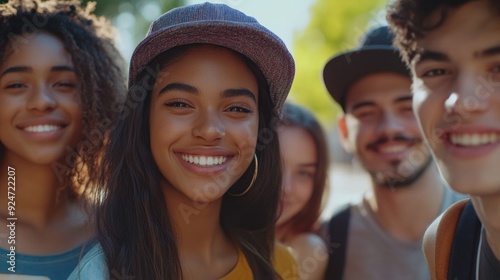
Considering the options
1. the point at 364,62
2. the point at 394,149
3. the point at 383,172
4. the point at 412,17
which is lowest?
the point at 383,172

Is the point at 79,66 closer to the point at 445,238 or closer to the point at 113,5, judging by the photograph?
the point at 445,238

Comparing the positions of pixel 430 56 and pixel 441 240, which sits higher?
pixel 430 56

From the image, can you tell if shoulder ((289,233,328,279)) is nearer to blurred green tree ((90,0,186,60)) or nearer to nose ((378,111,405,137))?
nose ((378,111,405,137))

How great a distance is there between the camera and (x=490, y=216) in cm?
213

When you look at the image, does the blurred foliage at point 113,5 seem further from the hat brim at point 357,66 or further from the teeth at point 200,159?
the teeth at point 200,159

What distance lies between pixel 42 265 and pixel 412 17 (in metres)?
1.93

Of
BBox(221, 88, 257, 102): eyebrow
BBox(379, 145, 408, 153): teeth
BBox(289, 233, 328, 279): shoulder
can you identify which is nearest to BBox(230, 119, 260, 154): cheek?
BBox(221, 88, 257, 102): eyebrow

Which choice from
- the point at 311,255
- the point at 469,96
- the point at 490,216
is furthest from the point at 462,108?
the point at 311,255

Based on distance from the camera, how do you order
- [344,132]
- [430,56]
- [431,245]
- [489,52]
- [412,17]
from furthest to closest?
[344,132]
[431,245]
[412,17]
[430,56]
[489,52]

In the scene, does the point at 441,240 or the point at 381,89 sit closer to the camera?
the point at 441,240

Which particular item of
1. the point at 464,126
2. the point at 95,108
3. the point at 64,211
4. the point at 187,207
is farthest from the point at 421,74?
the point at 64,211

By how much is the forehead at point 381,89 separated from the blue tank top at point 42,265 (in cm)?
190

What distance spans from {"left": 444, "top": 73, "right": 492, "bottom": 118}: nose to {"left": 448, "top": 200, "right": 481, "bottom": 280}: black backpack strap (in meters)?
0.52

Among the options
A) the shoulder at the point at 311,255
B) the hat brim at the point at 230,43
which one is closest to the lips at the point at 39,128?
the hat brim at the point at 230,43
